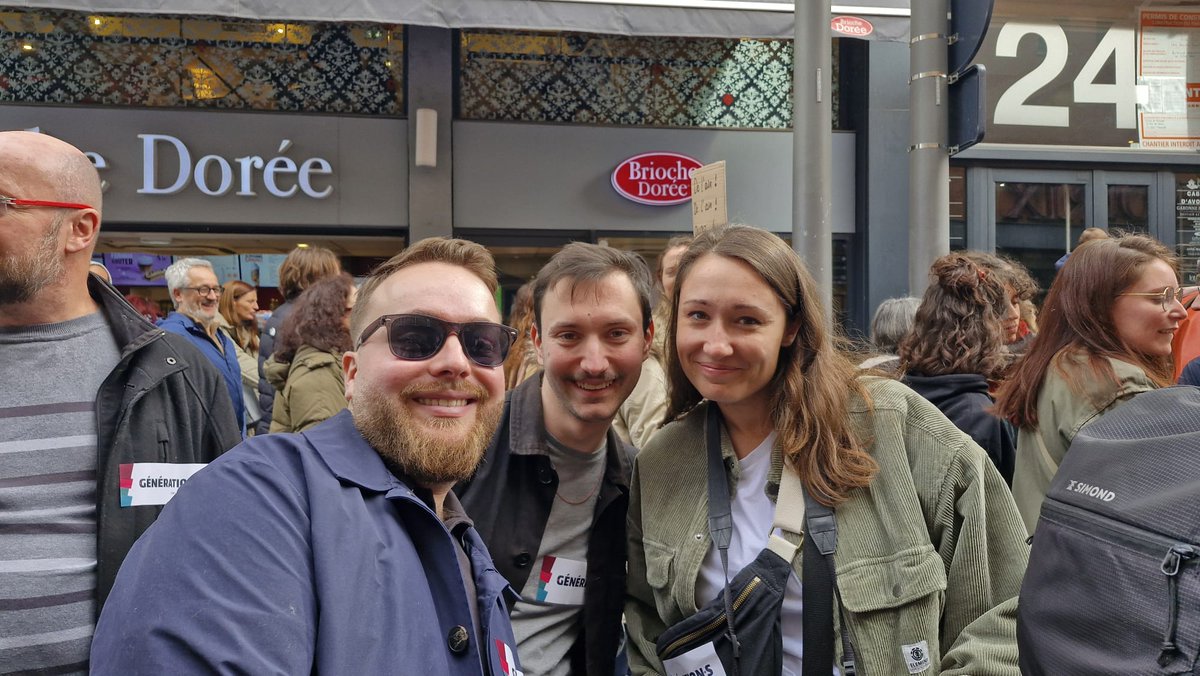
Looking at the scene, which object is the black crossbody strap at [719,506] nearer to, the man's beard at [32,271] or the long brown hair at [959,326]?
the long brown hair at [959,326]

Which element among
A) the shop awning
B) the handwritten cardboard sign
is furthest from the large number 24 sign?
the handwritten cardboard sign

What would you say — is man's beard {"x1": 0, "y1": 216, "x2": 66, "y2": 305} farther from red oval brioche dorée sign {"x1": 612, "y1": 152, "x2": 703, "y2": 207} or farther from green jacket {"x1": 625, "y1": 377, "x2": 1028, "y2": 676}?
red oval brioche dorée sign {"x1": 612, "y1": 152, "x2": 703, "y2": 207}

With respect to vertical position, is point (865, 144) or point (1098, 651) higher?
point (865, 144)

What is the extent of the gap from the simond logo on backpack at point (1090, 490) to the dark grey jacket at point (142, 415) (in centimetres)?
212

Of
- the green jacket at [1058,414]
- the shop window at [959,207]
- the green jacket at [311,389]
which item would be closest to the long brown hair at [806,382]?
the green jacket at [1058,414]

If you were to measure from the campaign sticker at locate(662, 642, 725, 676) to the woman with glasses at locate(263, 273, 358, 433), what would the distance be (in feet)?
8.57

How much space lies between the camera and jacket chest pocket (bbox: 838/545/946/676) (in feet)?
6.22

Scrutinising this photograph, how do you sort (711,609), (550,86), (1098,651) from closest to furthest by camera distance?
(1098,651), (711,609), (550,86)

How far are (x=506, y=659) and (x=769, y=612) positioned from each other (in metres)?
0.62

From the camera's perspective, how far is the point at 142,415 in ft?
7.77

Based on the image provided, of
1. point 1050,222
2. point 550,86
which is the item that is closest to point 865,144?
point 1050,222

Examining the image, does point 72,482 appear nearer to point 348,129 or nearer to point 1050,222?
point 348,129

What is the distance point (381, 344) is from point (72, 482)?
3.45 feet

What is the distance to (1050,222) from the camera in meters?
9.62
